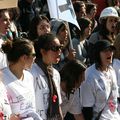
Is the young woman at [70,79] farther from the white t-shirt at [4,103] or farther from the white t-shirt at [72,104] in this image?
the white t-shirt at [4,103]

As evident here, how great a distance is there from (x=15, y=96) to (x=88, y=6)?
14.6 feet

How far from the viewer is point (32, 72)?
410cm

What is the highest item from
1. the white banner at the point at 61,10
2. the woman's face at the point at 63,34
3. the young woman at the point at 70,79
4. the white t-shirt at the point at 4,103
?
the white banner at the point at 61,10

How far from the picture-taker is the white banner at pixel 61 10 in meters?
5.02

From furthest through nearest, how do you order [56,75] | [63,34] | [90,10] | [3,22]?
[90,10], [63,34], [3,22], [56,75]

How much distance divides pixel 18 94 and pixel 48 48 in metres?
0.61

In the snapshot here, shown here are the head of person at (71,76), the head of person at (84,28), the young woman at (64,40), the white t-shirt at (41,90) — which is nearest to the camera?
the white t-shirt at (41,90)

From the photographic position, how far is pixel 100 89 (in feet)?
15.9

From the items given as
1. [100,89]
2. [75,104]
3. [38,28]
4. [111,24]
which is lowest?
[75,104]

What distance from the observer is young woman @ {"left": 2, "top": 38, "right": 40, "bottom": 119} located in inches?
146

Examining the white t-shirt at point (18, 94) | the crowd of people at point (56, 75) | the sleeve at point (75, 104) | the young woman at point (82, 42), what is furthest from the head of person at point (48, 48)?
the young woman at point (82, 42)

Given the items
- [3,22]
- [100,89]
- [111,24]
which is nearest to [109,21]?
[111,24]

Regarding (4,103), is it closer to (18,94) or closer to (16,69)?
(18,94)

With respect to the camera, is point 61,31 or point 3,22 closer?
point 3,22
